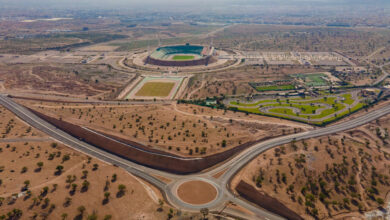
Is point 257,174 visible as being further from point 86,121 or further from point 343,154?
point 86,121

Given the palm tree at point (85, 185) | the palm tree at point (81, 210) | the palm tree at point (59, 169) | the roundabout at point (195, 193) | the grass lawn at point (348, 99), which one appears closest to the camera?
the palm tree at point (81, 210)

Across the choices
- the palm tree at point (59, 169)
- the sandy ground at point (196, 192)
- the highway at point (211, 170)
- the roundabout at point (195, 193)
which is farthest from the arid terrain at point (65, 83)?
the sandy ground at point (196, 192)

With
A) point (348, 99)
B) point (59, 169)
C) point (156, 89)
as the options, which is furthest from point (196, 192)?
point (348, 99)

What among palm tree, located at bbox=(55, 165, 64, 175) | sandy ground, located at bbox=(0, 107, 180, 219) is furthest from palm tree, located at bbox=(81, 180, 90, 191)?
palm tree, located at bbox=(55, 165, 64, 175)

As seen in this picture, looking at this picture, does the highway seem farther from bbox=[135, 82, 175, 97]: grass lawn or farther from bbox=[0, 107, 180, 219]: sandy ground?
bbox=[135, 82, 175, 97]: grass lawn

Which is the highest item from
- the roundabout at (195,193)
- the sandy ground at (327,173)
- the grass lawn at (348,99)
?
the grass lawn at (348,99)

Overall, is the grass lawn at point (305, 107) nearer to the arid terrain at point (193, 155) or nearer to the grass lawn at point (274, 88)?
the arid terrain at point (193, 155)
